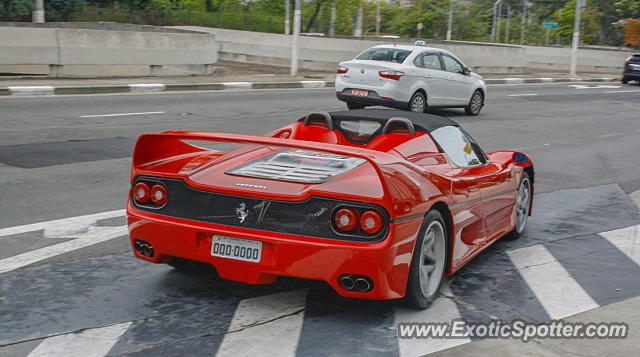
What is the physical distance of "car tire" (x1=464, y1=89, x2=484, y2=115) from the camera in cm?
1862

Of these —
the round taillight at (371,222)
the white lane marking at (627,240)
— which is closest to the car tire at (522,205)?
the white lane marking at (627,240)

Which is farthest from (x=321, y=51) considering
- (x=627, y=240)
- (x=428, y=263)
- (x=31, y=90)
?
(x=428, y=263)

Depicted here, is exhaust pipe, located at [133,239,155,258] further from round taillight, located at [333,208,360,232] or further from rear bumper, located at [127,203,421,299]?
round taillight, located at [333,208,360,232]

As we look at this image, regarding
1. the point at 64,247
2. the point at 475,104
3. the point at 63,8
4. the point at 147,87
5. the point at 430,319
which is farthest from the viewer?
the point at 63,8

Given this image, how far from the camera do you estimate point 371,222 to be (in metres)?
4.22

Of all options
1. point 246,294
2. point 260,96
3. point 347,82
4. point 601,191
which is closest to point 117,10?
point 260,96

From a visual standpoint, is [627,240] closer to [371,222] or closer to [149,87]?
[371,222]

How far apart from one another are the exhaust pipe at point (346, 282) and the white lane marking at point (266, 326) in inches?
13.8

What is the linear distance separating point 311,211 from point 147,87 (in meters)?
16.9

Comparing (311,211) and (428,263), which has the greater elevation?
(311,211)

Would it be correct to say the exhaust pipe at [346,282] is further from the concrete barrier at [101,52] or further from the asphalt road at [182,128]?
the concrete barrier at [101,52]

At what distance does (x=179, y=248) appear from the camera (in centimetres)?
457

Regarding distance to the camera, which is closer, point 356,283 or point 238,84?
point 356,283

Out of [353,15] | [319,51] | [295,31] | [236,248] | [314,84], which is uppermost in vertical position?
[353,15]
